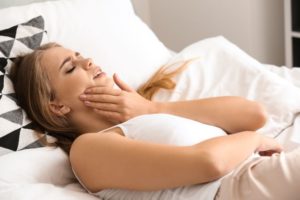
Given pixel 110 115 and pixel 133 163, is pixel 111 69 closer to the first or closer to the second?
pixel 110 115

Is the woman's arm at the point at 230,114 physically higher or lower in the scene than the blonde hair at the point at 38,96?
lower

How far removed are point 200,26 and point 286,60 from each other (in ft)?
1.79

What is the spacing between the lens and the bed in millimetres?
1151

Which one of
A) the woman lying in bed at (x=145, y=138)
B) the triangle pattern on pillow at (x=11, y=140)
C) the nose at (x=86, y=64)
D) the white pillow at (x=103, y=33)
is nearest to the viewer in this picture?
the woman lying in bed at (x=145, y=138)

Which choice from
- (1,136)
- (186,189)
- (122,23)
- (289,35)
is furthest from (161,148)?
(289,35)

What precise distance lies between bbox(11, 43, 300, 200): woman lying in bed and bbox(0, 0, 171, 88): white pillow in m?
0.20

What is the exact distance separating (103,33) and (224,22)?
1.28 meters

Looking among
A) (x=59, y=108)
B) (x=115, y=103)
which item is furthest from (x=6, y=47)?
(x=115, y=103)

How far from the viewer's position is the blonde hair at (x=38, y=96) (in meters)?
1.24

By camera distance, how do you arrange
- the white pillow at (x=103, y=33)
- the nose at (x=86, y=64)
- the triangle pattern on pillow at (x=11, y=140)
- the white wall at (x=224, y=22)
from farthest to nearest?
the white wall at (x=224, y=22) → the white pillow at (x=103, y=33) → the nose at (x=86, y=64) → the triangle pattern on pillow at (x=11, y=140)

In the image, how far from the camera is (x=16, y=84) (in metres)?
1.27

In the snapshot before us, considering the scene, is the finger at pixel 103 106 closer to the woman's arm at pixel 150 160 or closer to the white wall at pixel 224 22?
the woman's arm at pixel 150 160

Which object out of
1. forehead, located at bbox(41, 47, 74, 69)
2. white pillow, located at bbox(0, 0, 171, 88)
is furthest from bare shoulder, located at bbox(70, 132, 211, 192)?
white pillow, located at bbox(0, 0, 171, 88)

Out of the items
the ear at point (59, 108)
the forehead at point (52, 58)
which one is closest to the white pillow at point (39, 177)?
the ear at point (59, 108)
